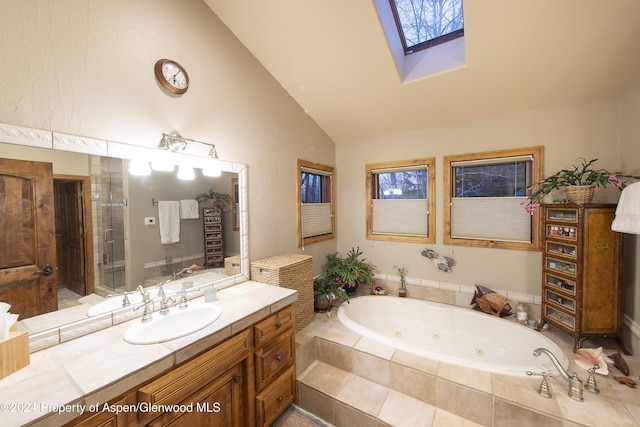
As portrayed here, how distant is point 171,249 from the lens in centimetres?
184

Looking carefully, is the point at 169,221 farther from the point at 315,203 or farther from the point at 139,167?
the point at 315,203

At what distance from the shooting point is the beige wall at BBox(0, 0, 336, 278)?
1.22 meters

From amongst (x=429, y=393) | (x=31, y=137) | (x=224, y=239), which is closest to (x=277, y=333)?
(x=224, y=239)

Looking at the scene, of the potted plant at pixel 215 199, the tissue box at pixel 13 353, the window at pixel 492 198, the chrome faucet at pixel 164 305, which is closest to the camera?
the tissue box at pixel 13 353

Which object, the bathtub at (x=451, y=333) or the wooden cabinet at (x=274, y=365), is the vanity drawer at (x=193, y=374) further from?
the bathtub at (x=451, y=333)

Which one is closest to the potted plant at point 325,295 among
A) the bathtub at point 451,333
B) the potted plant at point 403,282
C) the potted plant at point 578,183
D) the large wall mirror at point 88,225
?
the bathtub at point 451,333

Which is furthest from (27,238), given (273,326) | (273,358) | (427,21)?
(427,21)

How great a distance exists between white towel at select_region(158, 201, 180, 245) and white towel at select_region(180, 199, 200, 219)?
0.09ft

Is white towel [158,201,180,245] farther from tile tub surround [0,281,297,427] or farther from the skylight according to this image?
the skylight

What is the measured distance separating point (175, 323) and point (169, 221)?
2.27 feet

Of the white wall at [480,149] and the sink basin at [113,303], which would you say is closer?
the sink basin at [113,303]

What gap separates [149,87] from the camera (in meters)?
1.65

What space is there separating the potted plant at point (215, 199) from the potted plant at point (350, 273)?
1530mm

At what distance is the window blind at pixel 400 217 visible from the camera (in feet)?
10.0
